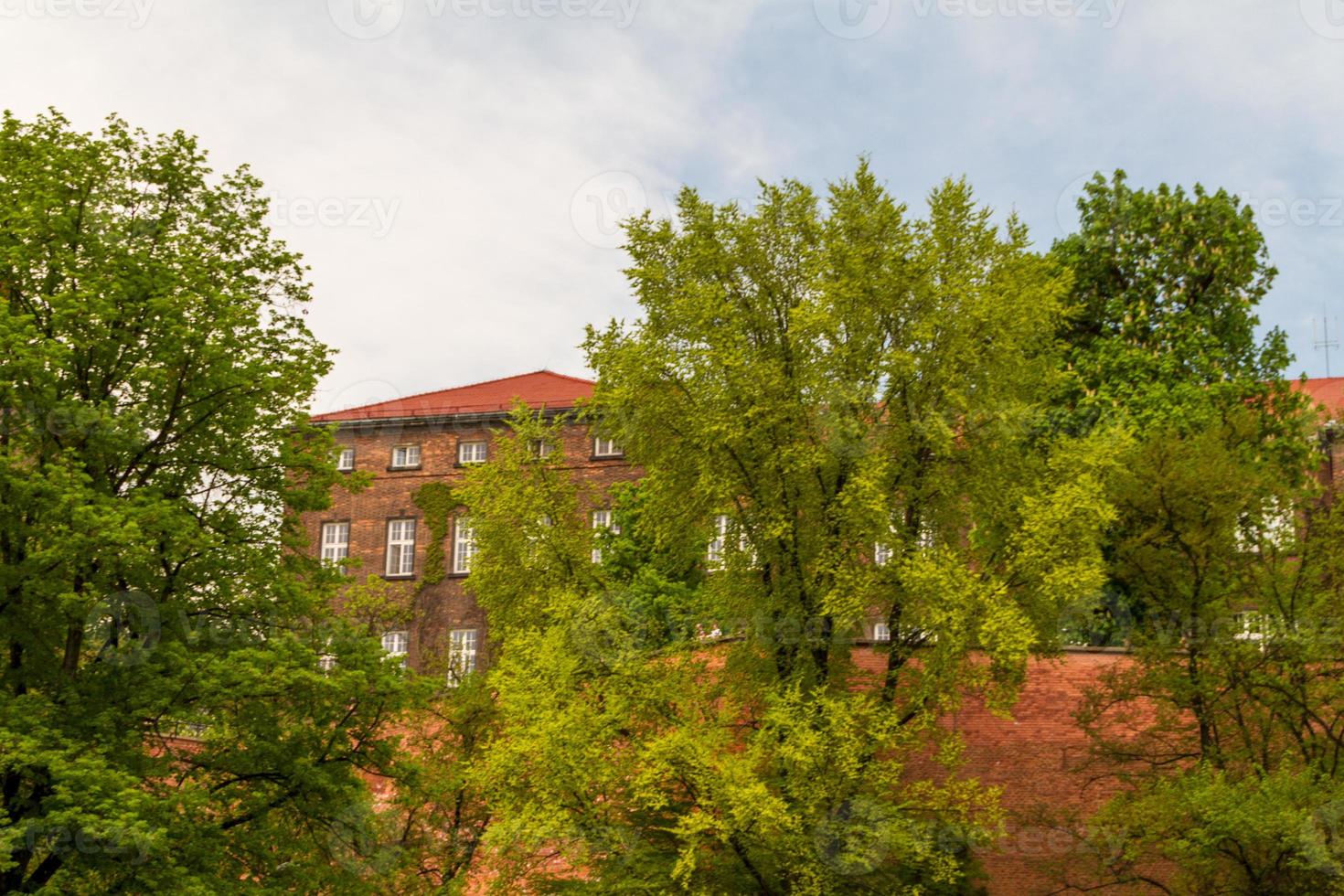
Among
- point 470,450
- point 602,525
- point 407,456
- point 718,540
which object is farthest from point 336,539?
point 718,540

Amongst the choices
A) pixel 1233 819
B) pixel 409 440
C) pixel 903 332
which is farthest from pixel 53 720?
pixel 409 440

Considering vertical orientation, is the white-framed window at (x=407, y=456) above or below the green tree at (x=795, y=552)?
above

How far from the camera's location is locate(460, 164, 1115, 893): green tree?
24.9m

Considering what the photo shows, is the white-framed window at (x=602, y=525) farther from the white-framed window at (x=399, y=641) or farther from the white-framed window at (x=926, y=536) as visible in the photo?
the white-framed window at (x=926, y=536)

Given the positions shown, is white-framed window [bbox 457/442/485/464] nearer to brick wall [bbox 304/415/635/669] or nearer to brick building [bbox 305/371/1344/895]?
brick building [bbox 305/371/1344/895]

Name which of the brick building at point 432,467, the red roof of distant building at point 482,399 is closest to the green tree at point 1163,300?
the brick building at point 432,467

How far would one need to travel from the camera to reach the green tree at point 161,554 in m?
19.8

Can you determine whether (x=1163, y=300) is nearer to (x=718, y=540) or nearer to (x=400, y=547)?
(x=718, y=540)

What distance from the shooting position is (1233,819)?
2397 centimetres

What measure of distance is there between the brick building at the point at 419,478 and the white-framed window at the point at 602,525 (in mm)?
131

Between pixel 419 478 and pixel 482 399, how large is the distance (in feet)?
14.3

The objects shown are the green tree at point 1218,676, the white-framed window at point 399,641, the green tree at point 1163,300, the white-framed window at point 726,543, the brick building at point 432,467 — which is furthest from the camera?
the white-framed window at point 399,641

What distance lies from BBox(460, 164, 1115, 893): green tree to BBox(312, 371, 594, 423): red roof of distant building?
28732 millimetres

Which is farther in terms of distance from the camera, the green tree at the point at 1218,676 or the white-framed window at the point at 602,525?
the white-framed window at the point at 602,525
